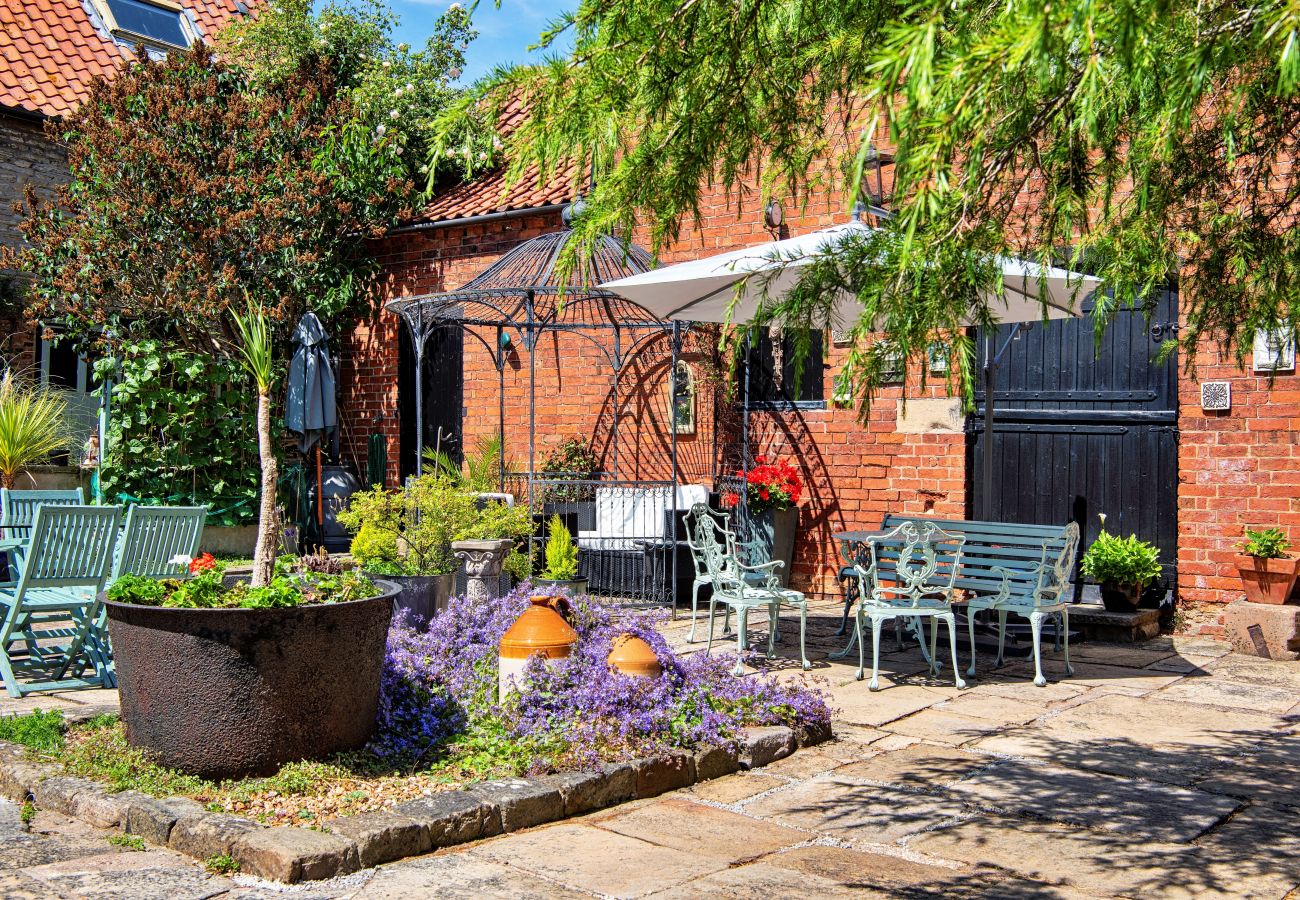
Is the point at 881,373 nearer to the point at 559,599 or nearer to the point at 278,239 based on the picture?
the point at 559,599

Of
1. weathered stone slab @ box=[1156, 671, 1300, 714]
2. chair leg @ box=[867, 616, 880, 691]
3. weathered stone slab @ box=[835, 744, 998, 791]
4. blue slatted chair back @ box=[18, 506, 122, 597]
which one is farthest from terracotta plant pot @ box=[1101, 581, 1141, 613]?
blue slatted chair back @ box=[18, 506, 122, 597]

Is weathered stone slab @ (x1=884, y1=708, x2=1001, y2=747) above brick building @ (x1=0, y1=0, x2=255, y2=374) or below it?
below

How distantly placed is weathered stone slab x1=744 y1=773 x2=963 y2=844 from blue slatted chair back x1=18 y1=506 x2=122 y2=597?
3724 mm

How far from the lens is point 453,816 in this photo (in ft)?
13.2

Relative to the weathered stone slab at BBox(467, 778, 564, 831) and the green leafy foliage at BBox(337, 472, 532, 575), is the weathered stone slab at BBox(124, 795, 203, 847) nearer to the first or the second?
the weathered stone slab at BBox(467, 778, 564, 831)

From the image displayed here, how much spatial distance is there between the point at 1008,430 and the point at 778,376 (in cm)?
205

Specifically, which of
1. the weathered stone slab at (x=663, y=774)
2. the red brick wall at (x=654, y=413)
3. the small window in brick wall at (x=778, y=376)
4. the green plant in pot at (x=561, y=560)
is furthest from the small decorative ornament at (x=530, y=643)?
the small window in brick wall at (x=778, y=376)

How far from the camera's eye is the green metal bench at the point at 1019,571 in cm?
660

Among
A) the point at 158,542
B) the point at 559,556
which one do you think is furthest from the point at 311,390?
the point at 158,542

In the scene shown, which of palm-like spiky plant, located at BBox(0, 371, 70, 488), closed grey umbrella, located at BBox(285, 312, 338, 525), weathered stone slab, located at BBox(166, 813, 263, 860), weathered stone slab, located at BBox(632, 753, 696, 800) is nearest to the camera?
weathered stone slab, located at BBox(166, 813, 263, 860)

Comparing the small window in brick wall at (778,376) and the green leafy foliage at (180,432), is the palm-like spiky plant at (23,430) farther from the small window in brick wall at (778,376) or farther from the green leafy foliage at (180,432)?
the small window in brick wall at (778,376)

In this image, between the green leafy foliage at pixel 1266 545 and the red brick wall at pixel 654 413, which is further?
the red brick wall at pixel 654 413

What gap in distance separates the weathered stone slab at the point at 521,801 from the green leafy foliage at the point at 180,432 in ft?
26.3

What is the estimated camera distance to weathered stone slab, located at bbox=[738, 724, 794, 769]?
500 cm
